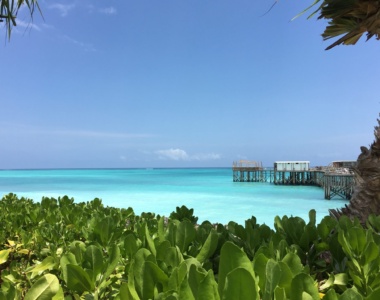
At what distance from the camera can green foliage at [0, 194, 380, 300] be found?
0.81m

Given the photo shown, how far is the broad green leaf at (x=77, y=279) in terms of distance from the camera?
114cm

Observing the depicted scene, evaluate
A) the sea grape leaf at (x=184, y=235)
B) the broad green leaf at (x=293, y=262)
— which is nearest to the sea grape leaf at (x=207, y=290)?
the broad green leaf at (x=293, y=262)

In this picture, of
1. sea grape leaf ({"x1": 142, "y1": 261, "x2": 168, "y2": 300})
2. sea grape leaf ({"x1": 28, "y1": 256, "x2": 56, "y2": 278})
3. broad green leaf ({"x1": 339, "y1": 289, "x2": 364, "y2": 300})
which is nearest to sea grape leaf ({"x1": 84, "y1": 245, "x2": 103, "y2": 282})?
sea grape leaf ({"x1": 142, "y1": 261, "x2": 168, "y2": 300})

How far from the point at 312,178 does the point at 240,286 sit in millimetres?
44922

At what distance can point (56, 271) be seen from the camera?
6.09ft

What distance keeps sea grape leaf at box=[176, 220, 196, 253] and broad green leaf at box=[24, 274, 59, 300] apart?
67 centimetres

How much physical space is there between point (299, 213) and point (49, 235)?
2218 centimetres

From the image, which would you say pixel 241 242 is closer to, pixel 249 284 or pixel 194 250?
pixel 194 250

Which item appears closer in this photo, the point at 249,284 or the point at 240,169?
the point at 249,284

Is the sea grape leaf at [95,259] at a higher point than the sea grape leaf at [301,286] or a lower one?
lower

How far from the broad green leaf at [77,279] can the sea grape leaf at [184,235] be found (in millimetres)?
425

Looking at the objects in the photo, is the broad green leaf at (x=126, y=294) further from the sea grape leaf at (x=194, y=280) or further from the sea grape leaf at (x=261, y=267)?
the sea grape leaf at (x=261, y=267)

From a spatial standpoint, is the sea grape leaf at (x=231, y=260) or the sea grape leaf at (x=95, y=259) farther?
the sea grape leaf at (x=95, y=259)

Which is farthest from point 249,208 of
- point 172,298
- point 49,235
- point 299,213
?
point 172,298
